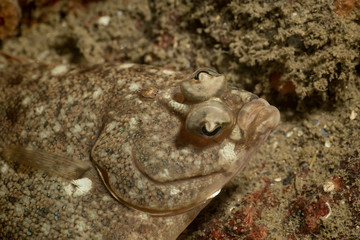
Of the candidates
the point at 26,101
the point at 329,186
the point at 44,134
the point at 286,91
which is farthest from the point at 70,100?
the point at 329,186

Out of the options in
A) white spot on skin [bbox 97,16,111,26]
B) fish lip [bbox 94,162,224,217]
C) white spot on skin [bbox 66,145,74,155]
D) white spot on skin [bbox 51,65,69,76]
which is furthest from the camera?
white spot on skin [bbox 97,16,111,26]

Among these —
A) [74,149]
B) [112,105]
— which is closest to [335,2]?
[112,105]

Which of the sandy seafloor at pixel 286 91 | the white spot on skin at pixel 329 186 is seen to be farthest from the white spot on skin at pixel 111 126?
the white spot on skin at pixel 329 186

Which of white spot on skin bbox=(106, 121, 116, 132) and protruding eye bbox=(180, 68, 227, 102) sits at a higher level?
protruding eye bbox=(180, 68, 227, 102)

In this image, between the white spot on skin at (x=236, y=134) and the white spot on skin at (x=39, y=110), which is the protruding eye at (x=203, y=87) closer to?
the white spot on skin at (x=236, y=134)

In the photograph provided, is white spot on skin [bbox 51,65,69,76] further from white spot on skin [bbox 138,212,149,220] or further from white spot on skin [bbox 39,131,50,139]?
white spot on skin [bbox 138,212,149,220]

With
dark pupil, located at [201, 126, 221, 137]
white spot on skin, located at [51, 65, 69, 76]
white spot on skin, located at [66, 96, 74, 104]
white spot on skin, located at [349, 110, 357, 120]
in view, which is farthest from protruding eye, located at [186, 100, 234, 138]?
white spot on skin, located at [51, 65, 69, 76]

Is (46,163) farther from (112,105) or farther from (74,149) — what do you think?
(112,105)
